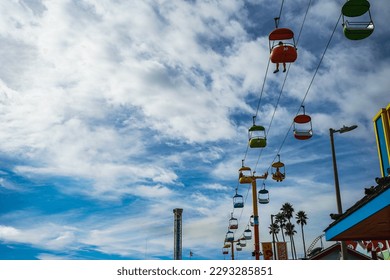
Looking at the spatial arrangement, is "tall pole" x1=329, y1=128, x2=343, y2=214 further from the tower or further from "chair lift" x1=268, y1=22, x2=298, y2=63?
the tower

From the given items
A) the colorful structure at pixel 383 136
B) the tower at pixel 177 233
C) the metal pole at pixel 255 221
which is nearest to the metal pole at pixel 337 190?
the colorful structure at pixel 383 136

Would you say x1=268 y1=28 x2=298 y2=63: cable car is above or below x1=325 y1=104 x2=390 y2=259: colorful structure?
above

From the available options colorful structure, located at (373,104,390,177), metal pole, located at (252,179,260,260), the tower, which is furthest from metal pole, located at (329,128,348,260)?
the tower

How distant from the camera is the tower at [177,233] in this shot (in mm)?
143375

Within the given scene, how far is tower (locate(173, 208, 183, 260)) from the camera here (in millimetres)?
143375

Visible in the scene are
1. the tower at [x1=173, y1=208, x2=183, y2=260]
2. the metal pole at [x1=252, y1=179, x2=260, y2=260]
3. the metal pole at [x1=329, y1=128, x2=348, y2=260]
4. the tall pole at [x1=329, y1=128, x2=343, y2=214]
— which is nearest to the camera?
the metal pole at [x1=329, y1=128, x2=348, y2=260]

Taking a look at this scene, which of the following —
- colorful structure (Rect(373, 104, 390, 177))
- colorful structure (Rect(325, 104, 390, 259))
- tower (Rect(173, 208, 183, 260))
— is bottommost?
colorful structure (Rect(325, 104, 390, 259))

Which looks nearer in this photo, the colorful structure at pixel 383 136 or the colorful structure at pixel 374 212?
the colorful structure at pixel 374 212

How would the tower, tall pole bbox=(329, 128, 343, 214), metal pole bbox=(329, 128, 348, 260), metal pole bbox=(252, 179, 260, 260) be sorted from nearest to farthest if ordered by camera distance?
metal pole bbox=(329, 128, 348, 260), tall pole bbox=(329, 128, 343, 214), metal pole bbox=(252, 179, 260, 260), the tower

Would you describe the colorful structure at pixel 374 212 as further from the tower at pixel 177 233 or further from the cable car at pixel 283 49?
the tower at pixel 177 233

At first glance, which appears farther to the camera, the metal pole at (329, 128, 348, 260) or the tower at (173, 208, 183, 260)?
the tower at (173, 208, 183, 260)

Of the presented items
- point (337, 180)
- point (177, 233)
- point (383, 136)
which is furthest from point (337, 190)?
point (177, 233)

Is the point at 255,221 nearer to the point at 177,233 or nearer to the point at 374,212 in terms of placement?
the point at 374,212
